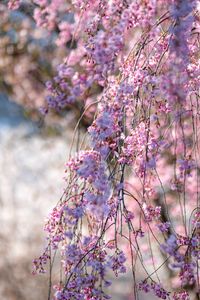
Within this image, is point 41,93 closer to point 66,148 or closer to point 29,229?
point 66,148

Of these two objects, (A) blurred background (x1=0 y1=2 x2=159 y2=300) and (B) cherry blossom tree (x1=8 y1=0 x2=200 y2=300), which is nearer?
(B) cherry blossom tree (x1=8 y1=0 x2=200 y2=300)

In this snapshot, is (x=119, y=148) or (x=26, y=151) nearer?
(x=119, y=148)

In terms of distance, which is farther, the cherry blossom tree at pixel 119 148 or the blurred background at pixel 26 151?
the blurred background at pixel 26 151

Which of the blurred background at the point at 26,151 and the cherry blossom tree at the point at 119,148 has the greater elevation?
the blurred background at the point at 26,151

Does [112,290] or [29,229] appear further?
[112,290]

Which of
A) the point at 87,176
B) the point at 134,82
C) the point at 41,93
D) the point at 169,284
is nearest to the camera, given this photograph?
the point at 87,176

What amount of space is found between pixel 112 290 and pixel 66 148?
388 cm

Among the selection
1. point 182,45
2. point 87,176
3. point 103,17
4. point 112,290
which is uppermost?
point 112,290

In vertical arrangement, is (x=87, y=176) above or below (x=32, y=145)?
below

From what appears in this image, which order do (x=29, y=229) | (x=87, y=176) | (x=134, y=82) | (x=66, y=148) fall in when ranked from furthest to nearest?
(x=29, y=229)
(x=66, y=148)
(x=134, y=82)
(x=87, y=176)

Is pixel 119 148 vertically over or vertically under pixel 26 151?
under

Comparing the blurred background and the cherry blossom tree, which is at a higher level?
the blurred background

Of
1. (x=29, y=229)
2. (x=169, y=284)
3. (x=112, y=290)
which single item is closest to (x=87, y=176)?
(x=169, y=284)

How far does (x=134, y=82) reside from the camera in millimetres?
2658
